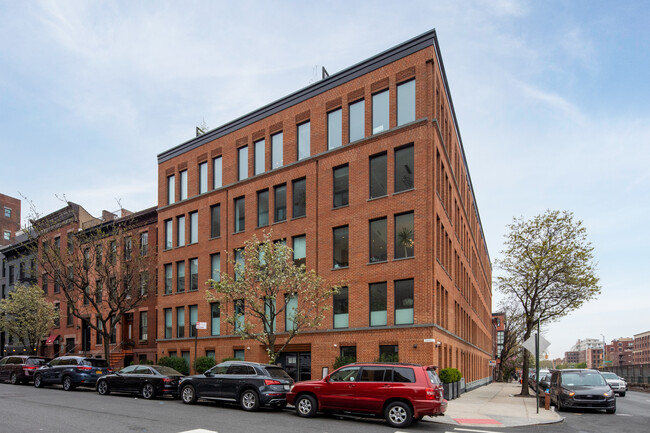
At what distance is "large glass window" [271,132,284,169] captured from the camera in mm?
33219

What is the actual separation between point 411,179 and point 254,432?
54.4 ft

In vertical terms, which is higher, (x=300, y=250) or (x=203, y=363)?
(x=300, y=250)

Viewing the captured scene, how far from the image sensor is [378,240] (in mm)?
27641

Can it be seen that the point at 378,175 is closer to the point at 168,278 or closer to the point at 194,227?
the point at 194,227

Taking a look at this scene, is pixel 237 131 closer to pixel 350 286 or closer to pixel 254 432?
pixel 350 286

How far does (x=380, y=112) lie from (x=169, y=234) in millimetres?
19992

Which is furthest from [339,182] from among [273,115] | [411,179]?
[273,115]

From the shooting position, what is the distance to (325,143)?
30.5 metres

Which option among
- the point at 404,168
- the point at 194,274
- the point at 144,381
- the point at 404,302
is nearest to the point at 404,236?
the point at 404,302

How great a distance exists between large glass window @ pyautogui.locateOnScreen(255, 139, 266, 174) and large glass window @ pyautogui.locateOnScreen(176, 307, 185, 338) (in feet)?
38.1

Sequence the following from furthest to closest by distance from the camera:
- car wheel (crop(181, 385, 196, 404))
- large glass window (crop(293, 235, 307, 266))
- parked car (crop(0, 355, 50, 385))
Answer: large glass window (crop(293, 235, 307, 266)), parked car (crop(0, 355, 50, 385)), car wheel (crop(181, 385, 196, 404))

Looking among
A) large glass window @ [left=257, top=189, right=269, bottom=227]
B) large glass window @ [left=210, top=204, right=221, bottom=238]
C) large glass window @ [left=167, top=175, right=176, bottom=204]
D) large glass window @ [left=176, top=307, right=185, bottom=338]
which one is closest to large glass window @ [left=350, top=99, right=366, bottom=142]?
large glass window @ [left=257, top=189, right=269, bottom=227]

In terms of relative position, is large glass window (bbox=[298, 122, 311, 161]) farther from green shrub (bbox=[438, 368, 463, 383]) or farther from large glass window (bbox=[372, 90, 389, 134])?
green shrub (bbox=[438, 368, 463, 383])

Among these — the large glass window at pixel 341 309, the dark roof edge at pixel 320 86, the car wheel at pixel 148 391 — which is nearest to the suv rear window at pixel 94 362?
the car wheel at pixel 148 391
